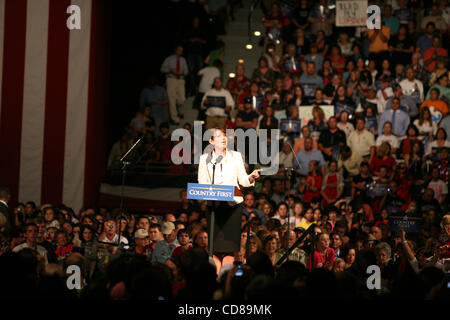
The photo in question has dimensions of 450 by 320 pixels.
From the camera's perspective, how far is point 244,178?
789cm

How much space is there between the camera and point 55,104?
13320 mm

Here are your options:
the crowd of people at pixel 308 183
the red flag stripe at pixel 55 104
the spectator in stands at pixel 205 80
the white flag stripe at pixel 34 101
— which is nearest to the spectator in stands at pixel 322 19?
the crowd of people at pixel 308 183

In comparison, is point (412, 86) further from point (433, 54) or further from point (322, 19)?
point (322, 19)

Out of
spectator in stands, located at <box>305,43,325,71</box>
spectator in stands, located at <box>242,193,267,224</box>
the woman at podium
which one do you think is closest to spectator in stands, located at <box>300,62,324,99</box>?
spectator in stands, located at <box>305,43,325,71</box>

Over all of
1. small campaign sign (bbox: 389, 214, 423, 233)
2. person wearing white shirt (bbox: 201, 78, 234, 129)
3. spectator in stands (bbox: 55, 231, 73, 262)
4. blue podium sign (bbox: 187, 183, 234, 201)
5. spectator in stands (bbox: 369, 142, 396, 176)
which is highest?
person wearing white shirt (bbox: 201, 78, 234, 129)

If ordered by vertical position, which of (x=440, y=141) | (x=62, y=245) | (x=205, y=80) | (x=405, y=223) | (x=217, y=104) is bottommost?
(x=62, y=245)

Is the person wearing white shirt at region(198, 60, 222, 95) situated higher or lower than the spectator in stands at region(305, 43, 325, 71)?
lower

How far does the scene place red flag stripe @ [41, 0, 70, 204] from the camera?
13.2 metres

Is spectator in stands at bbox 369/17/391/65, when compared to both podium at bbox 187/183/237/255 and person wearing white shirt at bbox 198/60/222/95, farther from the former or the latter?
podium at bbox 187/183/237/255

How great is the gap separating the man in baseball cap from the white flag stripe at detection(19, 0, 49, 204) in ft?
15.2

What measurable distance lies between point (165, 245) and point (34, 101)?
5534 mm

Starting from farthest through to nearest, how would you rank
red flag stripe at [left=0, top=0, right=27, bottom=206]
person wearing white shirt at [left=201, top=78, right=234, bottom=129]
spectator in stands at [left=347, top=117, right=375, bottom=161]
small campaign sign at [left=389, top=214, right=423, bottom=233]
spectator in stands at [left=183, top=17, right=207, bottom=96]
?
spectator in stands at [left=183, top=17, right=207, bottom=96], person wearing white shirt at [left=201, top=78, right=234, bottom=129], spectator in stands at [left=347, top=117, right=375, bottom=161], red flag stripe at [left=0, top=0, right=27, bottom=206], small campaign sign at [left=389, top=214, right=423, bottom=233]

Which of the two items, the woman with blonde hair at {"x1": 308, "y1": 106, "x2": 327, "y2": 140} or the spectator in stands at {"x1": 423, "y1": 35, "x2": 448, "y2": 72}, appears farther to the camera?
the spectator in stands at {"x1": 423, "y1": 35, "x2": 448, "y2": 72}

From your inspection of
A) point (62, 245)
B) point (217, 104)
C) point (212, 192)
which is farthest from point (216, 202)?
point (217, 104)
